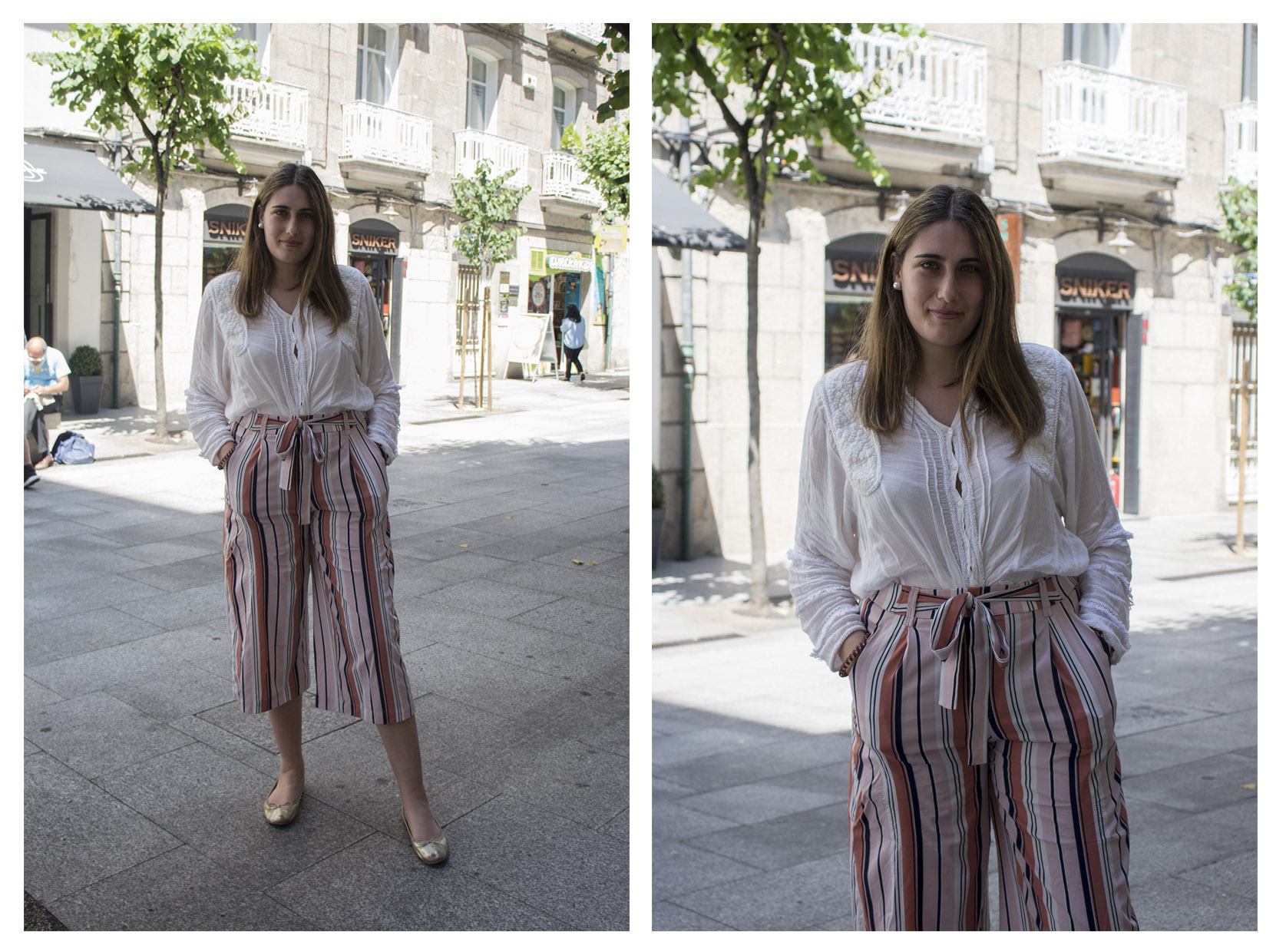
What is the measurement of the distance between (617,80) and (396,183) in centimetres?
57

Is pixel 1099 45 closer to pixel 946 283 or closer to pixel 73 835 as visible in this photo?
pixel 946 283

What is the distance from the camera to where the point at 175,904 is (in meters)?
2.48

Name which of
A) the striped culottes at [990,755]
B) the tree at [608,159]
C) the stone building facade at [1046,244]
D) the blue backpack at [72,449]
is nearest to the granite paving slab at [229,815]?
the blue backpack at [72,449]

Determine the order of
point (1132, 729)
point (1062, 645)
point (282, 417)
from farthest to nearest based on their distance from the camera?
point (1132, 729)
point (282, 417)
point (1062, 645)

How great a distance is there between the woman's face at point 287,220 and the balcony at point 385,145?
12.0 inches

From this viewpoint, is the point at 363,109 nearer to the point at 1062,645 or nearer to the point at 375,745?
the point at 375,745

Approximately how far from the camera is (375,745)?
3.03 metres

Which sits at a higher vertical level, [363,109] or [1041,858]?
[363,109]

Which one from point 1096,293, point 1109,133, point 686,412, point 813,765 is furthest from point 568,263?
point 1096,293

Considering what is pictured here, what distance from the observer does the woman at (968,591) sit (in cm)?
180

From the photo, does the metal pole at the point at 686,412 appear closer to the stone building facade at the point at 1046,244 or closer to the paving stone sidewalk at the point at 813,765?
the stone building facade at the point at 1046,244
